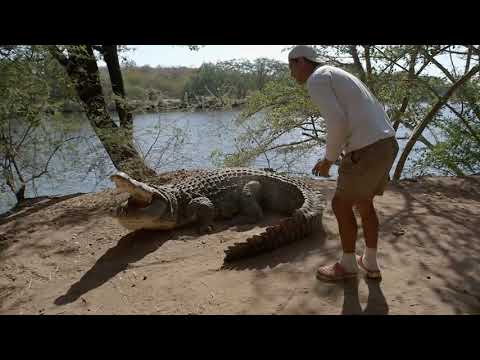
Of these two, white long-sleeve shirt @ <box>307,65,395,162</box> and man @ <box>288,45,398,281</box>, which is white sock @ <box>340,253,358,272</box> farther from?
white long-sleeve shirt @ <box>307,65,395,162</box>

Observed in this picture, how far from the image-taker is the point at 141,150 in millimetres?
7352

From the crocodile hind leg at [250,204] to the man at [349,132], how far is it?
1.88m

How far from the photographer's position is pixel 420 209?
14.9 feet

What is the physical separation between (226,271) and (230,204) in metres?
1.65

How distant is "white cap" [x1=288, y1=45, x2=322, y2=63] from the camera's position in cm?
A: 259

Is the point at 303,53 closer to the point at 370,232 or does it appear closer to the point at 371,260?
the point at 370,232

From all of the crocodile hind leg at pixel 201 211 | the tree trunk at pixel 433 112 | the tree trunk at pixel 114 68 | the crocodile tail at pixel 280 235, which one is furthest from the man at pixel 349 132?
the tree trunk at pixel 114 68

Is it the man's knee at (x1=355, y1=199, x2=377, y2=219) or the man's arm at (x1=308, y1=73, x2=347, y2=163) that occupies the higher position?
the man's arm at (x1=308, y1=73, x2=347, y2=163)

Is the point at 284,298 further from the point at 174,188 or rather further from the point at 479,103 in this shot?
the point at 479,103

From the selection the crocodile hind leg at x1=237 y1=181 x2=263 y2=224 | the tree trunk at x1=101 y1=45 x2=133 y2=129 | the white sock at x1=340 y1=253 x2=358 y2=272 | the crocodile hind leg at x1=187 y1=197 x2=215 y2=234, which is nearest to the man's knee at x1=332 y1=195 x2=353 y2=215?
the white sock at x1=340 y1=253 x2=358 y2=272

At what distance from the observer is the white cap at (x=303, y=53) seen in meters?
2.59

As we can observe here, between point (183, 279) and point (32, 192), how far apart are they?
5548mm

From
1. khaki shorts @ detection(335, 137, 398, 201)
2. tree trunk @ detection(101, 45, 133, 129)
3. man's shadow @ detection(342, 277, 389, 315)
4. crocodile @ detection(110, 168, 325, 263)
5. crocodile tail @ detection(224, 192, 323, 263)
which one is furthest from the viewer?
tree trunk @ detection(101, 45, 133, 129)
